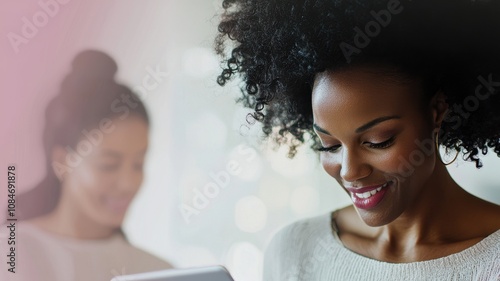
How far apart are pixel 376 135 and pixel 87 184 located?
53 centimetres

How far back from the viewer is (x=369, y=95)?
1041mm

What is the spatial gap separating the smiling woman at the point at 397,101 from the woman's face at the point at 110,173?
244mm

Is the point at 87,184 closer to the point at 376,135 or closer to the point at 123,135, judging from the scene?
the point at 123,135

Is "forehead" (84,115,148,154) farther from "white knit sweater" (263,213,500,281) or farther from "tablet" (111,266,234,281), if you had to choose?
"tablet" (111,266,234,281)

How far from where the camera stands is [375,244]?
1.19 m

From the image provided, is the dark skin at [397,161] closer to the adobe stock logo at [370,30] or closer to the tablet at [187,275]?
the adobe stock logo at [370,30]

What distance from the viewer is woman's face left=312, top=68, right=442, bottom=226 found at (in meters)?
1.04

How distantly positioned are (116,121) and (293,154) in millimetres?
326

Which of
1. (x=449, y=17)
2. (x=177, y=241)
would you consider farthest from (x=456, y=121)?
(x=177, y=241)

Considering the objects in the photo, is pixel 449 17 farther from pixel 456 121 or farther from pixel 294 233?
pixel 294 233

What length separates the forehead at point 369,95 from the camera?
1.04 meters

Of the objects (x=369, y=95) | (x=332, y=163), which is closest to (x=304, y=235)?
(x=332, y=163)

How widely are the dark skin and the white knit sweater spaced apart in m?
0.02
